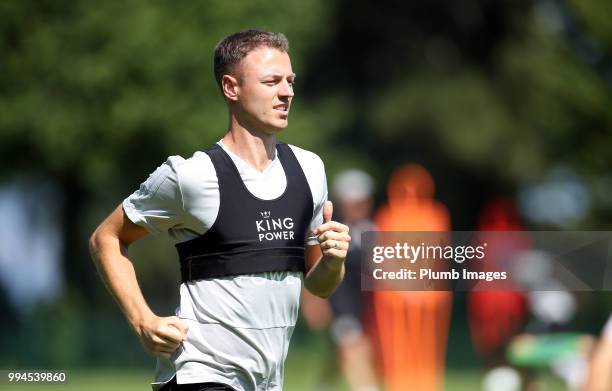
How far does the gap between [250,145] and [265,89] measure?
0.78 ft

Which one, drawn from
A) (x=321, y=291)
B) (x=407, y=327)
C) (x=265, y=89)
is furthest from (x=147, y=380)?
(x=265, y=89)

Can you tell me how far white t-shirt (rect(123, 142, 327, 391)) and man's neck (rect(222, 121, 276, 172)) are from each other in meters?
0.05

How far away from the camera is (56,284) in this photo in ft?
82.6

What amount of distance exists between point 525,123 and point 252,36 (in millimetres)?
27756

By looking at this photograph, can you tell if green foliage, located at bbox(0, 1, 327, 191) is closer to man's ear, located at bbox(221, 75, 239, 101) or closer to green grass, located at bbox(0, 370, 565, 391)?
green grass, located at bbox(0, 370, 565, 391)

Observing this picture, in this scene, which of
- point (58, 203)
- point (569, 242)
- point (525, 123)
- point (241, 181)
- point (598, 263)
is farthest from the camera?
point (525, 123)

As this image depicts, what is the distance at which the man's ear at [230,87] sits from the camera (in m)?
5.09

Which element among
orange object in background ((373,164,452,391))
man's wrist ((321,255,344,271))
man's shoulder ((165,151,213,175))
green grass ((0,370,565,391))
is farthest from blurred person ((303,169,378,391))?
man's shoulder ((165,151,213,175))

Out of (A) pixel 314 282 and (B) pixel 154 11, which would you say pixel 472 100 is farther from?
(A) pixel 314 282

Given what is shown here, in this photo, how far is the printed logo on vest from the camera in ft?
16.1

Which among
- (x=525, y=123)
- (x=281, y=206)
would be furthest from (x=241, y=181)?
(x=525, y=123)

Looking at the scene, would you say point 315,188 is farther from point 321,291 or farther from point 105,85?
point 105,85

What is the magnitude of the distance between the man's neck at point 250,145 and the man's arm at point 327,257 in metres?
0.33

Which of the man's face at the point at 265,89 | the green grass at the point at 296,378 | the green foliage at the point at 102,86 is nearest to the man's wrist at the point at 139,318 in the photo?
the man's face at the point at 265,89
